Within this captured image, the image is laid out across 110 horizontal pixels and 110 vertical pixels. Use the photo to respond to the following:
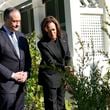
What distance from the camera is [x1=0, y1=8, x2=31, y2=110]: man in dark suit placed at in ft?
16.7

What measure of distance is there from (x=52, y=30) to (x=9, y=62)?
2.61ft

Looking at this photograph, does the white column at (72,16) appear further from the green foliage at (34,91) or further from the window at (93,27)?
the green foliage at (34,91)

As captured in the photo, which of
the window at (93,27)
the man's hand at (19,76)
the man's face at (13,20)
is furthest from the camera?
the window at (93,27)

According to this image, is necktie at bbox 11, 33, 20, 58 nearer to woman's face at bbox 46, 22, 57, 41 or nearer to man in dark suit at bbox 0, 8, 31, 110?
man in dark suit at bbox 0, 8, 31, 110

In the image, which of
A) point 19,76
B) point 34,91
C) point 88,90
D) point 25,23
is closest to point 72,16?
point 34,91

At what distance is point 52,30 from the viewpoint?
5.71 m

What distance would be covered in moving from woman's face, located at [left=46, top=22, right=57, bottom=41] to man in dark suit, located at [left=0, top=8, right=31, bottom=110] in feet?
1.70

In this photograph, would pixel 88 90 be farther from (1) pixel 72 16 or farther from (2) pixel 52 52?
(1) pixel 72 16

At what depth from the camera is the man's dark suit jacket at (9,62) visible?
202 inches

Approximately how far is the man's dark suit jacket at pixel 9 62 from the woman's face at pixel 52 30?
519mm

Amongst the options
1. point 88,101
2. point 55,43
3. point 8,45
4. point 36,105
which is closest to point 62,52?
point 55,43

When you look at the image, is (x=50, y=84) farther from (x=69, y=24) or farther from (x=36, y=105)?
(x=69, y=24)

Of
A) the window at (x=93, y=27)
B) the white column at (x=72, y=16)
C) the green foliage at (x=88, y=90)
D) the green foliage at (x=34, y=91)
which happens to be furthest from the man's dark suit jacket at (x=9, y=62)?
the window at (x=93, y=27)

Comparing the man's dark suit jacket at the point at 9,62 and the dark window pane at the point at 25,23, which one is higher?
the dark window pane at the point at 25,23
